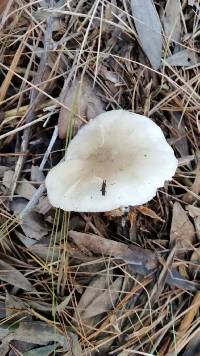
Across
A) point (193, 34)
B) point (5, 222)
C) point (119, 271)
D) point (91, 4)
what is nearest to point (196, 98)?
point (193, 34)

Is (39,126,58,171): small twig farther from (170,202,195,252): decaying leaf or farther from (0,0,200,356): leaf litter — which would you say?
(170,202,195,252): decaying leaf

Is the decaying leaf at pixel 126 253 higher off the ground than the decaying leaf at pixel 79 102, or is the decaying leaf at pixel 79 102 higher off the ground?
the decaying leaf at pixel 79 102

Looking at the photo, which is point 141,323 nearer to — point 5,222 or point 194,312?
point 194,312

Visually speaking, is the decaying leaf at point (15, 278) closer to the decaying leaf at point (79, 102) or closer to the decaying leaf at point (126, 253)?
the decaying leaf at point (126, 253)

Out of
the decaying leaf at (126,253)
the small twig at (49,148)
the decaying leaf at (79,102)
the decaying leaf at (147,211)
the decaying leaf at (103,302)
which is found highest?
the decaying leaf at (79,102)

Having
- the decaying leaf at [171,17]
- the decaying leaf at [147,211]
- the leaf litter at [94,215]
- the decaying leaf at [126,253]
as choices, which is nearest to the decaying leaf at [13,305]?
the leaf litter at [94,215]

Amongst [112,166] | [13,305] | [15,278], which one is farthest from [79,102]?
[13,305]
